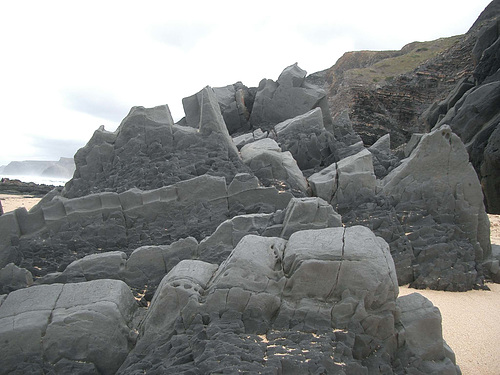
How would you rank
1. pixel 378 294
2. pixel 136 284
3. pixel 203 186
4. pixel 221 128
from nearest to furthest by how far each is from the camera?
pixel 378 294 < pixel 136 284 < pixel 203 186 < pixel 221 128

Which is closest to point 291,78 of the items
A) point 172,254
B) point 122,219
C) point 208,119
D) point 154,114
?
point 208,119

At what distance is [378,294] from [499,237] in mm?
10084

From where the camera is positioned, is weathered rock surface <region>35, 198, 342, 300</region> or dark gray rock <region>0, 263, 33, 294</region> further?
weathered rock surface <region>35, 198, 342, 300</region>

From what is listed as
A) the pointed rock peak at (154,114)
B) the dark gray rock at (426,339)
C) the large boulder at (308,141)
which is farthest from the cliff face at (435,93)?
the dark gray rock at (426,339)

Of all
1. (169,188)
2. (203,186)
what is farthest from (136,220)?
(203,186)

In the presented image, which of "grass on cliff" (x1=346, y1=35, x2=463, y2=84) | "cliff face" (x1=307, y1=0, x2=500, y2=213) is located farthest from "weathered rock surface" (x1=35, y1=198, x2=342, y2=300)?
"grass on cliff" (x1=346, y1=35, x2=463, y2=84)

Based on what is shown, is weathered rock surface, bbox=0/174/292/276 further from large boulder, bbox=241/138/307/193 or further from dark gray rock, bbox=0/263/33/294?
large boulder, bbox=241/138/307/193

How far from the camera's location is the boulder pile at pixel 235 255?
4555 millimetres

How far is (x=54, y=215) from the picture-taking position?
7.91m

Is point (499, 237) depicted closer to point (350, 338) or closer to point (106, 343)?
point (350, 338)

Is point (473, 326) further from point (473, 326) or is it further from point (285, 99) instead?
point (285, 99)

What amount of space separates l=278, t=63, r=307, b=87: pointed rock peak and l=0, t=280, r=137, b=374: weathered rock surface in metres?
11.4

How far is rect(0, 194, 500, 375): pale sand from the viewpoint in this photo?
17.8ft

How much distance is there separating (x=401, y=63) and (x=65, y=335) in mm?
43316
